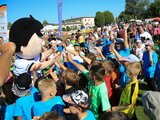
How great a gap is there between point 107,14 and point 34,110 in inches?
4794

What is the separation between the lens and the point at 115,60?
5.75m

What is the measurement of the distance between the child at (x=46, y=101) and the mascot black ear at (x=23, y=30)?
0.57 meters

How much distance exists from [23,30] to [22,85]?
2.34 feet

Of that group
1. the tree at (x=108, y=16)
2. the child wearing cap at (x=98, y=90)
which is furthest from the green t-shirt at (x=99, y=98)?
the tree at (x=108, y=16)

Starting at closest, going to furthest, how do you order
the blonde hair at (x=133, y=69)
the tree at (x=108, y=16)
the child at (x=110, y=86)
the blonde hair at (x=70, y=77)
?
the blonde hair at (x=70, y=77)
the blonde hair at (x=133, y=69)
the child at (x=110, y=86)
the tree at (x=108, y=16)

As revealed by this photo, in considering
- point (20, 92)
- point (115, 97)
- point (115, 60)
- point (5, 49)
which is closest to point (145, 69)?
point (115, 60)

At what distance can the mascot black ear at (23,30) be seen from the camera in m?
3.62

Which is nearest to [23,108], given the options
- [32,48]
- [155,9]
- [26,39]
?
[32,48]

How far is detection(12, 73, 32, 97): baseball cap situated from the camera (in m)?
3.72

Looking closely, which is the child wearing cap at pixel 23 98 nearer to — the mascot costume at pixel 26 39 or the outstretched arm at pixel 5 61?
the mascot costume at pixel 26 39

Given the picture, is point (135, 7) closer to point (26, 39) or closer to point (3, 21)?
point (3, 21)

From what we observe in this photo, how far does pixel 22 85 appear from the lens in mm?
3734

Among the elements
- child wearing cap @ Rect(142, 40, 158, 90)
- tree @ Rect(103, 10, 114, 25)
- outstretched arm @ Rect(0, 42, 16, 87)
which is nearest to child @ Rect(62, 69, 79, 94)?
outstretched arm @ Rect(0, 42, 16, 87)

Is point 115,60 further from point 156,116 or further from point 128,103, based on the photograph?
point 156,116
